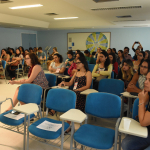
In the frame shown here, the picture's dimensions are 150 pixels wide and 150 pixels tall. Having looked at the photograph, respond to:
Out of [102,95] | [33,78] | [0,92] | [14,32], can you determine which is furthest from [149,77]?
[14,32]

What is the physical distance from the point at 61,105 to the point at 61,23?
8.16m

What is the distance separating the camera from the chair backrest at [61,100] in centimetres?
235

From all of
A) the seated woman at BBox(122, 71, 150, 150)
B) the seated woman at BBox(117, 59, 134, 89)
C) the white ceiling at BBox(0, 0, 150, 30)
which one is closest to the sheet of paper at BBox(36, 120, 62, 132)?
the seated woman at BBox(122, 71, 150, 150)

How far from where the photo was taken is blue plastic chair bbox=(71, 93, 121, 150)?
5.88ft

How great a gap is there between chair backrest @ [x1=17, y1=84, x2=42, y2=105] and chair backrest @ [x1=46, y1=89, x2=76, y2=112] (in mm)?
210

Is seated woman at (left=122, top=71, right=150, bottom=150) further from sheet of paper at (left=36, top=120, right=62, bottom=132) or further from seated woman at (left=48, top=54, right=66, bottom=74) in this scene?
seated woman at (left=48, top=54, right=66, bottom=74)

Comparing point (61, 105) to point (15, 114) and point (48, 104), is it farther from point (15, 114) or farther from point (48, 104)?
point (15, 114)

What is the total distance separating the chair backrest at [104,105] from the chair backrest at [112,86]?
0.93 m

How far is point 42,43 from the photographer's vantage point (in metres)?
12.7

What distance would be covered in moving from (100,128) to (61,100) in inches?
27.2

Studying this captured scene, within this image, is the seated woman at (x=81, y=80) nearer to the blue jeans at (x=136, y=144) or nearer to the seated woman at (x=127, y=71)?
the seated woman at (x=127, y=71)

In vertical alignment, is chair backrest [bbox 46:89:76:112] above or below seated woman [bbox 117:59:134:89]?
below

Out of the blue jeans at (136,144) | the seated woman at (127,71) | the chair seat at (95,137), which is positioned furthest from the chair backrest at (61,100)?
the seated woman at (127,71)

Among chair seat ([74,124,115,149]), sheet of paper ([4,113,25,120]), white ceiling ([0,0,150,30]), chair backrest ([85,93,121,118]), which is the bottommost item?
chair seat ([74,124,115,149])
